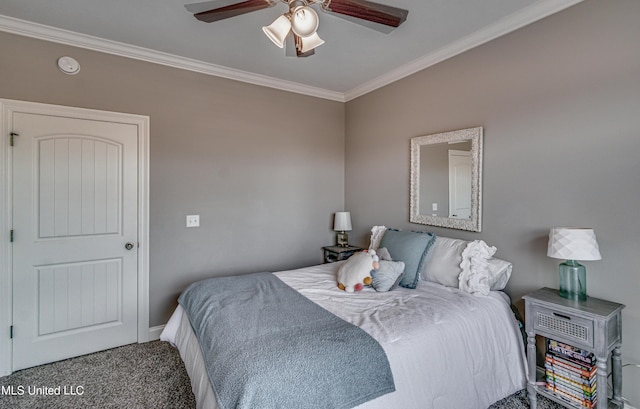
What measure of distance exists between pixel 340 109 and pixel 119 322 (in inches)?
133

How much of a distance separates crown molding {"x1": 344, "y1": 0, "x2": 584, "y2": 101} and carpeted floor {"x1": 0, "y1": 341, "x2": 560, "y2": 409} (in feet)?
8.46

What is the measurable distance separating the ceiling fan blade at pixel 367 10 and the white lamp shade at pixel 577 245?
154 centimetres

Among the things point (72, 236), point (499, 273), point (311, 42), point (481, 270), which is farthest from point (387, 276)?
point (72, 236)

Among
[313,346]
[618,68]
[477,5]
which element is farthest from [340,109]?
[313,346]

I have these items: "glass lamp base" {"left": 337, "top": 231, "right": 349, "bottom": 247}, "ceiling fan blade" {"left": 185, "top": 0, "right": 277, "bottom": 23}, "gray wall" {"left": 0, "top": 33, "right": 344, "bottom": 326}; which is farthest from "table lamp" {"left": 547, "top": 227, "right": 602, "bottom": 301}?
"gray wall" {"left": 0, "top": 33, "right": 344, "bottom": 326}

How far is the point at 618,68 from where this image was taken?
69.4 inches

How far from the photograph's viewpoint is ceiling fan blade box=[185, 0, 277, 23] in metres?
1.49

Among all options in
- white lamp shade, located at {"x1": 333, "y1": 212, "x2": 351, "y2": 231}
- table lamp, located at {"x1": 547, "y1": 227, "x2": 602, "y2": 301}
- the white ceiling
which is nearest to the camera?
table lamp, located at {"x1": 547, "y1": 227, "x2": 602, "y2": 301}

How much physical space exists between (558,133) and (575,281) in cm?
97

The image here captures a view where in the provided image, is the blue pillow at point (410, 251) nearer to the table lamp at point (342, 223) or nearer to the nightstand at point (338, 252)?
the nightstand at point (338, 252)

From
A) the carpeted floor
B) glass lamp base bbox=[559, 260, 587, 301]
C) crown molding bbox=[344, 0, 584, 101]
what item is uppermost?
crown molding bbox=[344, 0, 584, 101]

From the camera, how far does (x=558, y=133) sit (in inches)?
79.0

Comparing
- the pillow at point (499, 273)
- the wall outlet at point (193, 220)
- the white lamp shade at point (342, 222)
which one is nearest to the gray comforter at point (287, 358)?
the pillow at point (499, 273)

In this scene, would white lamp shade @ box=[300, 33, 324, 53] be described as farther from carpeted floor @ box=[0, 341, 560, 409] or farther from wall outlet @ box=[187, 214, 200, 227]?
carpeted floor @ box=[0, 341, 560, 409]
